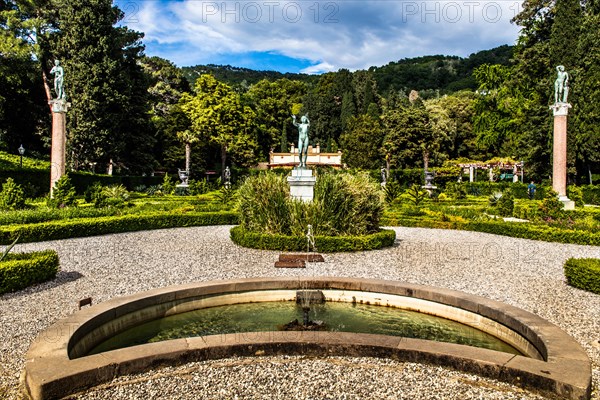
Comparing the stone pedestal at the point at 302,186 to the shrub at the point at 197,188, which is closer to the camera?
the stone pedestal at the point at 302,186

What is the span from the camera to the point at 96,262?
9961mm

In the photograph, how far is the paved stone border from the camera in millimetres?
3984

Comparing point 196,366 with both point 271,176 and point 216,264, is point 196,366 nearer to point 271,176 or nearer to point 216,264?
point 216,264

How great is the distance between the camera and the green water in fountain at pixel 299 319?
19.0ft

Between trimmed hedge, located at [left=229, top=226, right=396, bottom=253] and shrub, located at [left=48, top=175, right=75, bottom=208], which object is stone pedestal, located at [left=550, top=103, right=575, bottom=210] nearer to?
trimmed hedge, located at [left=229, top=226, right=396, bottom=253]

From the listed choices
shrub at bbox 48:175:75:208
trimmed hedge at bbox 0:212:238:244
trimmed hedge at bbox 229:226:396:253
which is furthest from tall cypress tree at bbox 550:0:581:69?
shrub at bbox 48:175:75:208

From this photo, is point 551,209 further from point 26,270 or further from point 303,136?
point 26,270

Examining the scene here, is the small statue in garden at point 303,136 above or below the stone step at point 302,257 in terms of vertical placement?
above

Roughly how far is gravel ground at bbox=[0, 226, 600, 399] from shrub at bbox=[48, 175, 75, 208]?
519cm

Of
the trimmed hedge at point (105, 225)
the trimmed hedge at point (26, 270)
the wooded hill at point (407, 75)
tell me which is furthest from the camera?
the wooded hill at point (407, 75)

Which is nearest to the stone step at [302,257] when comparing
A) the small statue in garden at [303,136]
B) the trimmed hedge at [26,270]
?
the small statue in garden at [303,136]

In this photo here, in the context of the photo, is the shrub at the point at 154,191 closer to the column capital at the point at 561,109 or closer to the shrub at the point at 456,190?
the shrub at the point at 456,190

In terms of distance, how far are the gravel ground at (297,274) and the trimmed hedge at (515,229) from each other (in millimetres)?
443

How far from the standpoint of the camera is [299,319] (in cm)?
657
